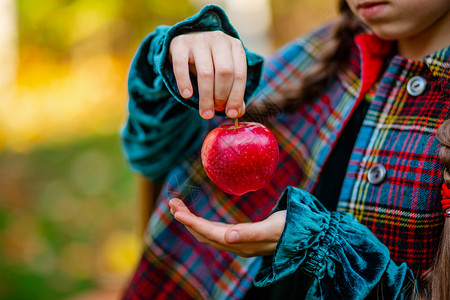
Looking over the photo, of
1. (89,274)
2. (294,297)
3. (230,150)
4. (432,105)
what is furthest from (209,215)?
(89,274)

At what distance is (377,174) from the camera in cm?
71

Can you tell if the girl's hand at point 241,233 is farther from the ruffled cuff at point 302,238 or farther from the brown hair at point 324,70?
the brown hair at point 324,70

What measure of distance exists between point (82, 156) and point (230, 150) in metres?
2.71

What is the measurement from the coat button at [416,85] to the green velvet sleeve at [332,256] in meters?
0.28

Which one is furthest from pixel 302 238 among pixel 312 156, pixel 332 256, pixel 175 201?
pixel 312 156

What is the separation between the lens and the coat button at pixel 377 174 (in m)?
0.71

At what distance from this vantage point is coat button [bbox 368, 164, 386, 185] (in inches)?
27.8

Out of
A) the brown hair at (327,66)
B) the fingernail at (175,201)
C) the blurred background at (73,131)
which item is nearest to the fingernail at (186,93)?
the fingernail at (175,201)

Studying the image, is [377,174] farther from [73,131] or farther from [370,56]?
[73,131]

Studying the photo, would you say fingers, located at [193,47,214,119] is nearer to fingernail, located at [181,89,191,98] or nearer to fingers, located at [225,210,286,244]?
fingernail, located at [181,89,191,98]

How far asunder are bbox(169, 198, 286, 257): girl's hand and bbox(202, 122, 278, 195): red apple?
0.05m

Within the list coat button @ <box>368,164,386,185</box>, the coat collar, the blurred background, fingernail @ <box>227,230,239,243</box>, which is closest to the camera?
fingernail @ <box>227,230,239,243</box>

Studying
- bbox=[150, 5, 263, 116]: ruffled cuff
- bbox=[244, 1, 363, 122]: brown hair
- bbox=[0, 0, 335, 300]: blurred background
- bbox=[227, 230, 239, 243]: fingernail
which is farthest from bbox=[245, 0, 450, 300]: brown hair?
bbox=[0, 0, 335, 300]: blurred background

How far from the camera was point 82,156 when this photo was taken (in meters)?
3.06
